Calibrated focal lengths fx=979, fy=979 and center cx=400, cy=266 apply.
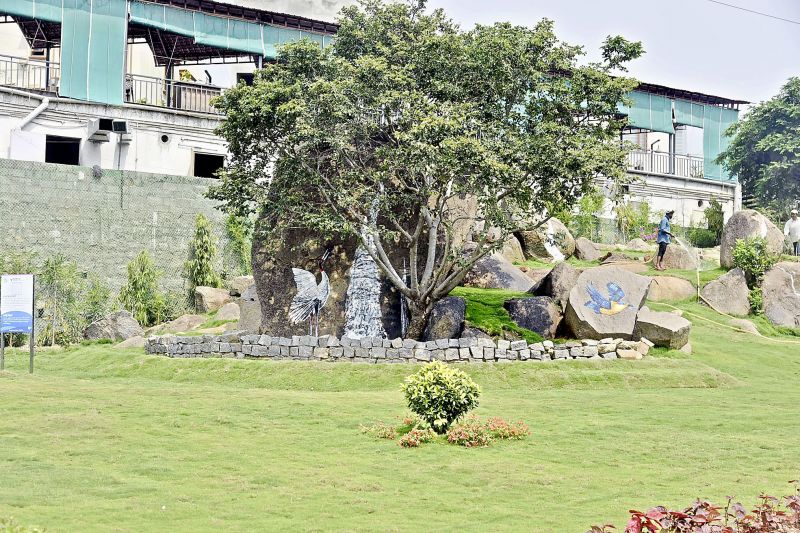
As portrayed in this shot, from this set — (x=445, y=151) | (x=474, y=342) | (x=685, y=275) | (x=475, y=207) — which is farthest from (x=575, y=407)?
(x=685, y=275)

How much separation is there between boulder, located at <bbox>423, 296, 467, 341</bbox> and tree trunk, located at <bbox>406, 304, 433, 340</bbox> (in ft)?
0.35

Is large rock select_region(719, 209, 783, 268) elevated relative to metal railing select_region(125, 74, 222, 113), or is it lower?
lower

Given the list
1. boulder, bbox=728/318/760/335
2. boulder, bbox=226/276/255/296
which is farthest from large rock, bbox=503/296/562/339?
boulder, bbox=226/276/255/296

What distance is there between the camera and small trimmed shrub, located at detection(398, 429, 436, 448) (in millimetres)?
14470

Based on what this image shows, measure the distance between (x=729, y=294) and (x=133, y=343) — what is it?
18.9m

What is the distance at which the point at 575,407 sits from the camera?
17922 millimetres

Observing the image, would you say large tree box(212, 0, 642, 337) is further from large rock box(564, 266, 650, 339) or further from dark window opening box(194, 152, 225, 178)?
dark window opening box(194, 152, 225, 178)

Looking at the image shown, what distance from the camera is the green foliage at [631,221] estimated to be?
45031 millimetres

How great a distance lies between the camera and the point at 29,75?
40.3 meters

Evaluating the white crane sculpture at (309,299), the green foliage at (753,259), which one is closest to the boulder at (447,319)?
the white crane sculpture at (309,299)

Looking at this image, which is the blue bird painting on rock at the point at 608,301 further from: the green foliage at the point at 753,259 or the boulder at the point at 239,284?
the boulder at the point at 239,284

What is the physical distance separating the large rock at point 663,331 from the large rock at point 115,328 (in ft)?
52.7

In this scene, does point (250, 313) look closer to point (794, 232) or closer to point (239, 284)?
point (239, 284)

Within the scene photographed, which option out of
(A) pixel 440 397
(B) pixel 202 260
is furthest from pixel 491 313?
(B) pixel 202 260
